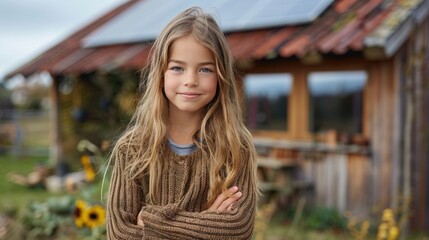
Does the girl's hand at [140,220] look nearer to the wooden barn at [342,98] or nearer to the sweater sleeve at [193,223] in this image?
the sweater sleeve at [193,223]

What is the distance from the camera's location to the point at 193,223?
1.54 meters

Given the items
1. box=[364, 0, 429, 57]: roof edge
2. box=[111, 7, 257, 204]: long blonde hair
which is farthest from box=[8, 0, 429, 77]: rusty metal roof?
box=[111, 7, 257, 204]: long blonde hair

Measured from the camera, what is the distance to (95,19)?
11.5 m

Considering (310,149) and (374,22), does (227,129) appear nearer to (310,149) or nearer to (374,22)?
(374,22)

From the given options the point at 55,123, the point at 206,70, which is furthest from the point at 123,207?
the point at 55,123

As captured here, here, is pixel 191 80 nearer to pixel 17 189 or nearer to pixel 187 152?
pixel 187 152

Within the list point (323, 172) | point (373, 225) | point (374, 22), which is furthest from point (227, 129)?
point (323, 172)

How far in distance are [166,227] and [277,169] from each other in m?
5.06

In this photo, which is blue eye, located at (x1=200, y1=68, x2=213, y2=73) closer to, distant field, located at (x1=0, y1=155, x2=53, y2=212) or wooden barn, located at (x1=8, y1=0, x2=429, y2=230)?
wooden barn, located at (x1=8, y1=0, x2=429, y2=230)

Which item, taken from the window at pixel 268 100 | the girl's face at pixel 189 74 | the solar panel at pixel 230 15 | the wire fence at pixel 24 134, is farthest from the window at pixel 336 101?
the wire fence at pixel 24 134

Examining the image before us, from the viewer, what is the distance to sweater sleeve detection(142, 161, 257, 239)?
154 cm

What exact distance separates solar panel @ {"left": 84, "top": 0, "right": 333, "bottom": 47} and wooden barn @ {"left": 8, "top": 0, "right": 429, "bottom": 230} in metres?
0.04

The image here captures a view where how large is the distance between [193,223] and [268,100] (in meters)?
5.53

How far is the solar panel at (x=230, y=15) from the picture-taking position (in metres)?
2.71
